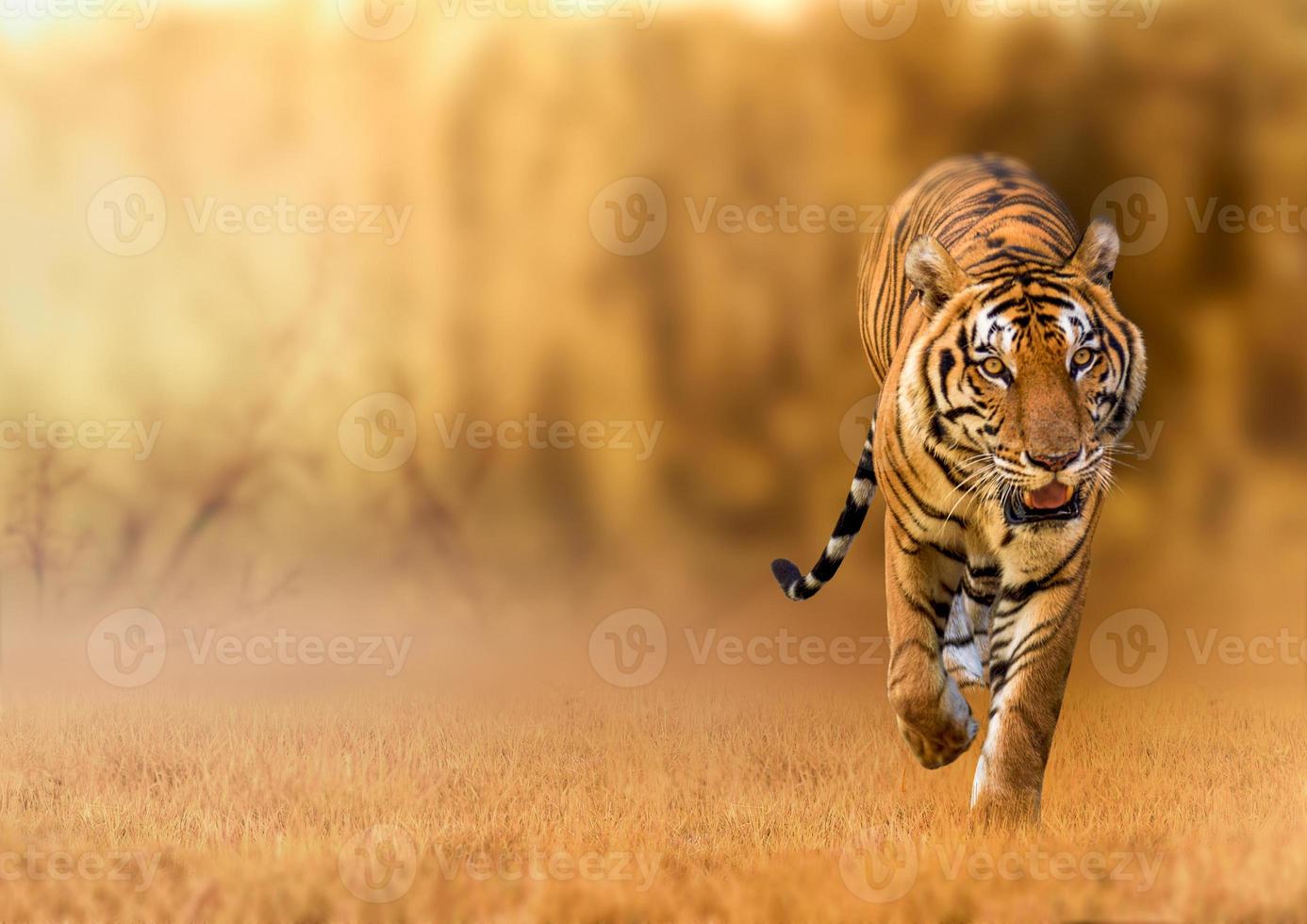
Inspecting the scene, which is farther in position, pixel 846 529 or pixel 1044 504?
pixel 846 529

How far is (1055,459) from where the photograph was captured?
299 cm

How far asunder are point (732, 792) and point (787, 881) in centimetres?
82

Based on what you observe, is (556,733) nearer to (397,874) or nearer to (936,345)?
(397,874)

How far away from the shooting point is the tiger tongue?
10.1 feet

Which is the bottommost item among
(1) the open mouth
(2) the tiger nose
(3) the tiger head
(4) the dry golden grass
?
(4) the dry golden grass

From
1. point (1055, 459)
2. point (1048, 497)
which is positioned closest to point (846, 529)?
point (1048, 497)

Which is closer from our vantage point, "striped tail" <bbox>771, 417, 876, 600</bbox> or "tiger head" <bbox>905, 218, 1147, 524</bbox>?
"tiger head" <bbox>905, 218, 1147, 524</bbox>

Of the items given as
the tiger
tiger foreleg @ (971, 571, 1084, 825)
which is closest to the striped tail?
the tiger

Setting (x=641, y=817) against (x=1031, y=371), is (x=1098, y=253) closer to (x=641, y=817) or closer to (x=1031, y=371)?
(x=1031, y=371)

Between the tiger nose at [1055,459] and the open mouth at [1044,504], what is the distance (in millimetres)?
63

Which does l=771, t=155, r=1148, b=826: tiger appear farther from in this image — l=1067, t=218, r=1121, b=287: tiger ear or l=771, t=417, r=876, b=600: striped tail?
l=771, t=417, r=876, b=600: striped tail

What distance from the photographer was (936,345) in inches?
128

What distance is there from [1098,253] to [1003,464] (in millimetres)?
631

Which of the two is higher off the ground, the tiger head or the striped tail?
the tiger head
